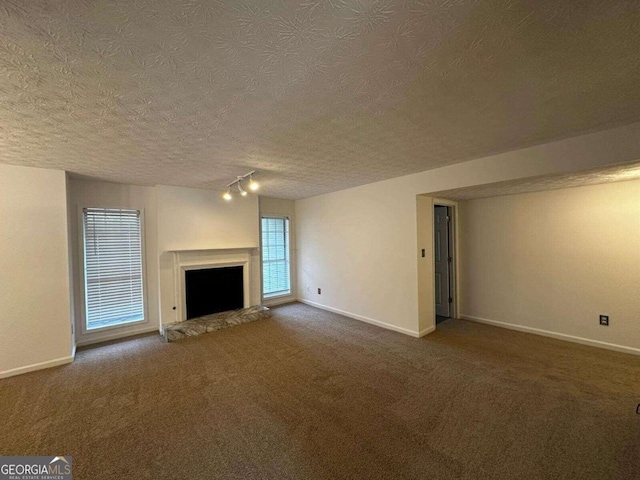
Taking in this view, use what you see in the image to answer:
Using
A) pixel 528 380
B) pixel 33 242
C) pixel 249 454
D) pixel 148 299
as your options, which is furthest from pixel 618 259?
pixel 33 242

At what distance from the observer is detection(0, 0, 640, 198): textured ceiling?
103cm

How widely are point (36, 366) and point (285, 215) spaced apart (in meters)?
4.34

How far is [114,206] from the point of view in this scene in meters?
3.90

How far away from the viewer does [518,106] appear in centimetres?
179

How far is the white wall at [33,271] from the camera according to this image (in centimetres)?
282

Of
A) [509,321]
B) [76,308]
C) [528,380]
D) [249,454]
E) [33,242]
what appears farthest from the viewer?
[509,321]

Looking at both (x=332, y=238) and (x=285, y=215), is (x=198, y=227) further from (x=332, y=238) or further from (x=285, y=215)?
(x=332, y=238)

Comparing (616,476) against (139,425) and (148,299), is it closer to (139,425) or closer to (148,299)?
(139,425)

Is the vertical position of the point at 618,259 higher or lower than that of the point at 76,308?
higher

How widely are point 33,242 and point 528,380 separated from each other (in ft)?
18.4

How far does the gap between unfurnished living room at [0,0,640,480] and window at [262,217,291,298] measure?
68cm

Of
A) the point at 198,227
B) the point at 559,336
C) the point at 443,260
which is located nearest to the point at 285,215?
the point at 198,227

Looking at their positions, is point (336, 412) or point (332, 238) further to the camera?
point (332, 238)

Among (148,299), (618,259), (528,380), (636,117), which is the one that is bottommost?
(528,380)
